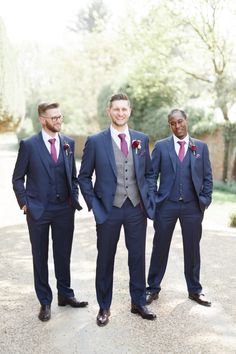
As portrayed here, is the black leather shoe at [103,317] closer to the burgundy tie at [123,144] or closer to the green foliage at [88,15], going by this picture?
the burgundy tie at [123,144]

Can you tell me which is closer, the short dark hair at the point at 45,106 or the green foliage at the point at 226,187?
the short dark hair at the point at 45,106

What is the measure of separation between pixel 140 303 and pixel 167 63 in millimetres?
15816

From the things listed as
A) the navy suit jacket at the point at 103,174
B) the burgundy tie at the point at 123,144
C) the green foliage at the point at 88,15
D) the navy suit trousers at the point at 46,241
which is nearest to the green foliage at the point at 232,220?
the navy suit jacket at the point at 103,174

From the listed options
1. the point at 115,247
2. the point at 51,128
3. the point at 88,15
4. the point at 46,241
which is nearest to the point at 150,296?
the point at 115,247

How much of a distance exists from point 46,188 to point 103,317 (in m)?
1.38

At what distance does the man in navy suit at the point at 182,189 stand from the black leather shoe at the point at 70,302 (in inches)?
27.8

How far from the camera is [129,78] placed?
69.4 feet

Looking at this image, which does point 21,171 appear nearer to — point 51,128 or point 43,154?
point 43,154

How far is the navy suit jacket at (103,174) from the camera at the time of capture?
4211mm

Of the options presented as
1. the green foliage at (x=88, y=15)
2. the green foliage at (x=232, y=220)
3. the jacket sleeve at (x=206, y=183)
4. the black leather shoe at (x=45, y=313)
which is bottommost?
the green foliage at (x=232, y=220)

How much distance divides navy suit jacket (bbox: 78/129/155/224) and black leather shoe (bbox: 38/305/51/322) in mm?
1097

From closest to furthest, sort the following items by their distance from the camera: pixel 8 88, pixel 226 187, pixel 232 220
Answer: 1. pixel 8 88
2. pixel 232 220
3. pixel 226 187

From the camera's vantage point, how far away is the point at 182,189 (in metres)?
4.74

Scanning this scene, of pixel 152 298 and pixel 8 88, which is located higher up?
pixel 8 88
